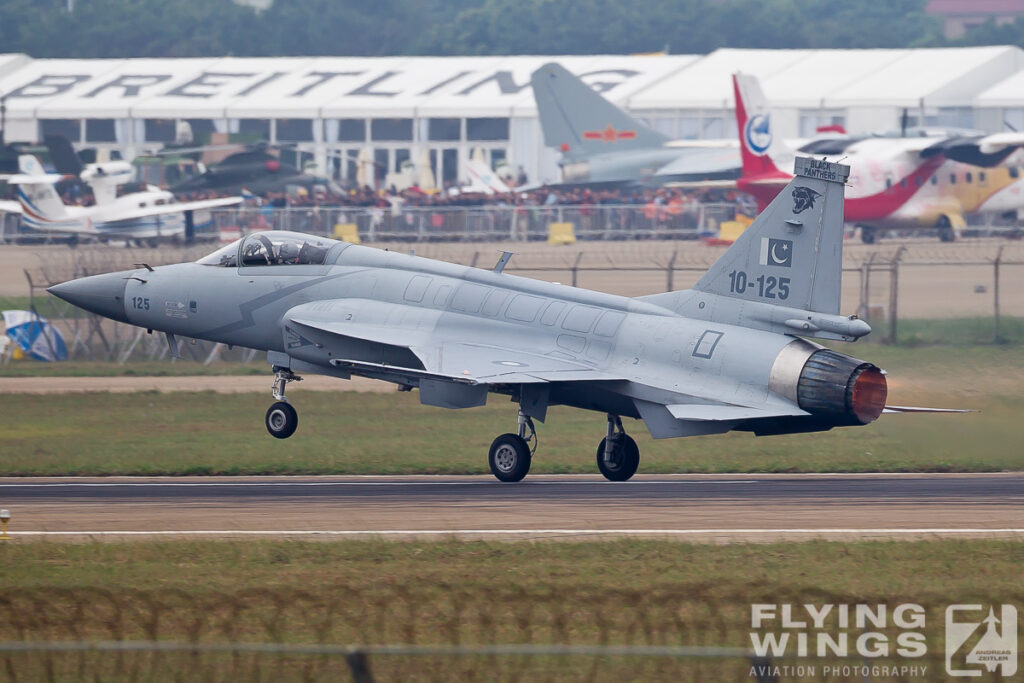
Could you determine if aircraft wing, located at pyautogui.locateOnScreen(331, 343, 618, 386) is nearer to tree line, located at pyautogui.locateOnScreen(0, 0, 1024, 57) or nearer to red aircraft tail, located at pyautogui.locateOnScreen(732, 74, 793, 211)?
red aircraft tail, located at pyautogui.locateOnScreen(732, 74, 793, 211)

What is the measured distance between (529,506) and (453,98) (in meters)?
63.0

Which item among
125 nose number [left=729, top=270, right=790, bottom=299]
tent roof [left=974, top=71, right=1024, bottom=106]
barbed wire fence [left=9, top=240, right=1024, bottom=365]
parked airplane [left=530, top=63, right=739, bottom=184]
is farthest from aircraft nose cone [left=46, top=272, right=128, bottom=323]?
tent roof [left=974, top=71, right=1024, bottom=106]

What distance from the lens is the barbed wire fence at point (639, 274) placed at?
3731 centimetres

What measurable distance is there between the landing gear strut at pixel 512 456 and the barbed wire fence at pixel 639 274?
10.6 metres

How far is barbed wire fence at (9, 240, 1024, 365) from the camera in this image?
37312 mm

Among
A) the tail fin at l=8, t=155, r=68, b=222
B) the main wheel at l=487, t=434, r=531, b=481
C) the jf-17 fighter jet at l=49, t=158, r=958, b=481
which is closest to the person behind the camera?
the jf-17 fighter jet at l=49, t=158, r=958, b=481

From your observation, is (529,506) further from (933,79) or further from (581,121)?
(933,79)

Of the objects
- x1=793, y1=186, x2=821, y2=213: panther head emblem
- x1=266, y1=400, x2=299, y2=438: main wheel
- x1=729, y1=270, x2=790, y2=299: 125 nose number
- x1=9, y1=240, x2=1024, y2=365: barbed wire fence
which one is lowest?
x1=266, y1=400, x2=299, y2=438: main wheel

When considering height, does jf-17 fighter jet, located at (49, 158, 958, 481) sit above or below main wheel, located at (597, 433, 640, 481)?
above

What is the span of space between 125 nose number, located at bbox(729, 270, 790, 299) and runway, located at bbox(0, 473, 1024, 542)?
2729mm

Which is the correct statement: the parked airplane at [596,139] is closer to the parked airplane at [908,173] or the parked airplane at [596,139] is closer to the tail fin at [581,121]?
the tail fin at [581,121]

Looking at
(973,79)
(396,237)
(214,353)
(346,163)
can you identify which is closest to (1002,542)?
(214,353)

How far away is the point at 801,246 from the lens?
19.2 metres

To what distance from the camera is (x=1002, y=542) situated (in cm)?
1567
